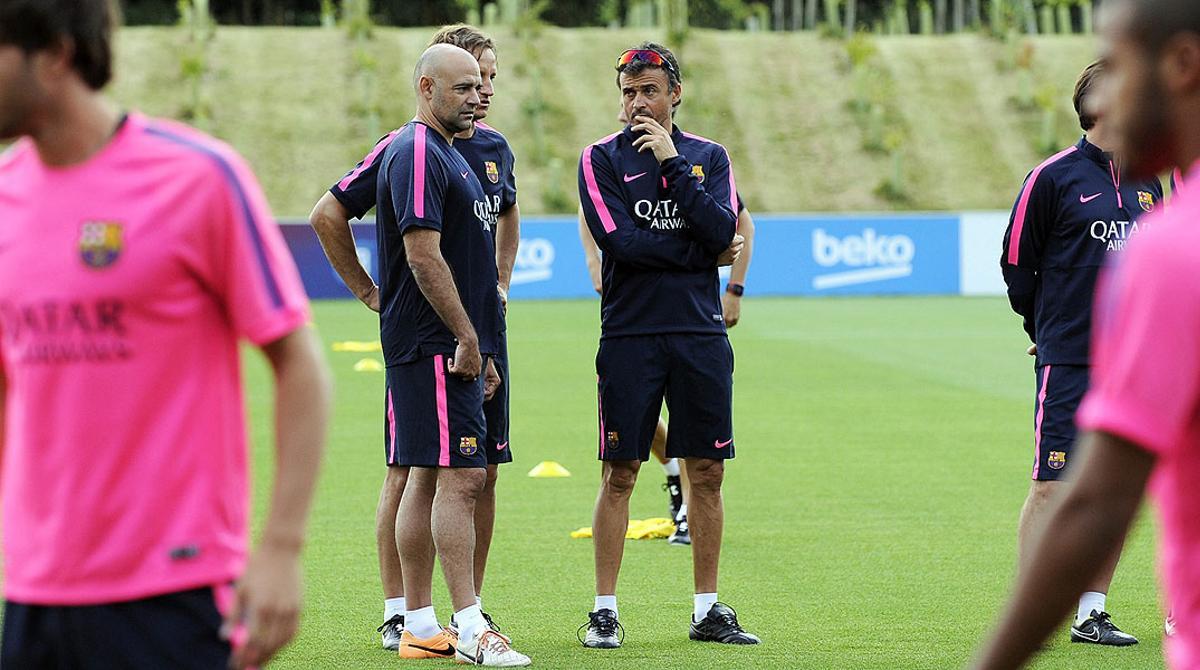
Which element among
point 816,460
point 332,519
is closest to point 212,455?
point 332,519

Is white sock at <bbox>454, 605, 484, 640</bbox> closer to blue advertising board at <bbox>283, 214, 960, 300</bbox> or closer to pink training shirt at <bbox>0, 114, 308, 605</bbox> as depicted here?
pink training shirt at <bbox>0, 114, 308, 605</bbox>

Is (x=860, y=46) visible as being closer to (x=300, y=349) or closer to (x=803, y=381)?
(x=803, y=381)

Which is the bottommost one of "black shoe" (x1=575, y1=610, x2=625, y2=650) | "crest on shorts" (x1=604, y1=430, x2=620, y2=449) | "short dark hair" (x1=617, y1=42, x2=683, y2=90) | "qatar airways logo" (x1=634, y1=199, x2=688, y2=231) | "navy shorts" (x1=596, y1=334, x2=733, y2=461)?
"black shoe" (x1=575, y1=610, x2=625, y2=650)

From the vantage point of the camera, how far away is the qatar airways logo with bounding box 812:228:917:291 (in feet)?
94.5

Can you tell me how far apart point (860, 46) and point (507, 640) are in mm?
44346

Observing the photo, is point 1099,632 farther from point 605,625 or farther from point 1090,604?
point 605,625

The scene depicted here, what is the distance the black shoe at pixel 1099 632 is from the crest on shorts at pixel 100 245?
4.88 meters

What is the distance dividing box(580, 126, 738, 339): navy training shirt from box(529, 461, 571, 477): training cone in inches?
173

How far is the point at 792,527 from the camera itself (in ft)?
31.3

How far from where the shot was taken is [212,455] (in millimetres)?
2973

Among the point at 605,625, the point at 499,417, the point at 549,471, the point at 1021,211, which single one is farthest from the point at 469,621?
the point at 549,471

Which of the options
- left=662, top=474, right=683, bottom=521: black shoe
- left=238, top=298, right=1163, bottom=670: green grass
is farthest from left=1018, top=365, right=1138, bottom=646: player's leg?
left=662, top=474, right=683, bottom=521: black shoe

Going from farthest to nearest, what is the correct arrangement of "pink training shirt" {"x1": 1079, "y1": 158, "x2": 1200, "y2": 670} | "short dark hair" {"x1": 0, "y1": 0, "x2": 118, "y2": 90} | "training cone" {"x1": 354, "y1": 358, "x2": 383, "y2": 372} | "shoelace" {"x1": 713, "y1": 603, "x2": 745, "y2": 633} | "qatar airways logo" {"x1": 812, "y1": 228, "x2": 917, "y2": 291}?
"qatar airways logo" {"x1": 812, "y1": 228, "x2": 917, "y2": 291} < "training cone" {"x1": 354, "y1": 358, "x2": 383, "y2": 372} < "shoelace" {"x1": 713, "y1": 603, "x2": 745, "y2": 633} < "short dark hair" {"x1": 0, "y1": 0, "x2": 118, "y2": 90} < "pink training shirt" {"x1": 1079, "y1": 158, "x2": 1200, "y2": 670}

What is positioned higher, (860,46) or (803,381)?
(860,46)
